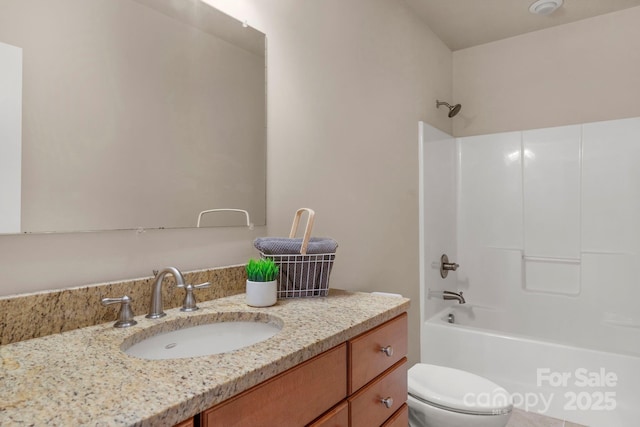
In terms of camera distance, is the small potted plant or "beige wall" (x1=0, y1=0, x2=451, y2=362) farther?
the small potted plant

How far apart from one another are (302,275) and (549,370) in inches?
70.7

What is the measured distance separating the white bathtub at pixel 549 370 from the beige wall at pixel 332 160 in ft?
0.77

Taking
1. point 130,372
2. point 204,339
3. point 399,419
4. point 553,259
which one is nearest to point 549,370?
point 553,259

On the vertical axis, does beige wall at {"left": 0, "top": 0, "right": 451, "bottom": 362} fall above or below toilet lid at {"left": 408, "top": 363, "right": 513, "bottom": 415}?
above

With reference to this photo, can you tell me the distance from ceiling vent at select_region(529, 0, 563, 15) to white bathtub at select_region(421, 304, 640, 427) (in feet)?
7.04

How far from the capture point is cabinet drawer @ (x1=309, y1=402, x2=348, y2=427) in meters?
0.86

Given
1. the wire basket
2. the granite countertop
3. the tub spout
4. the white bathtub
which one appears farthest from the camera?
the tub spout

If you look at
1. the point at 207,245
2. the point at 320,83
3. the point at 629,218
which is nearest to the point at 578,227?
the point at 629,218

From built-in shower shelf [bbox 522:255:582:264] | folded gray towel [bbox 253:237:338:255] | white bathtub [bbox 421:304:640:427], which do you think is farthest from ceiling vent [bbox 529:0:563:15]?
folded gray towel [bbox 253:237:338:255]

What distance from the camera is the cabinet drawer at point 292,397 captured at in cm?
65

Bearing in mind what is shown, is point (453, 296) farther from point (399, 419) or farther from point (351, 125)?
point (399, 419)

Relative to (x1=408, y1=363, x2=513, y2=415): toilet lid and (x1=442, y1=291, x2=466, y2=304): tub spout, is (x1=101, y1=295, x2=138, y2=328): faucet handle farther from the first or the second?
(x1=442, y1=291, x2=466, y2=304): tub spout

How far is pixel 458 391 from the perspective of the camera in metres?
1.69

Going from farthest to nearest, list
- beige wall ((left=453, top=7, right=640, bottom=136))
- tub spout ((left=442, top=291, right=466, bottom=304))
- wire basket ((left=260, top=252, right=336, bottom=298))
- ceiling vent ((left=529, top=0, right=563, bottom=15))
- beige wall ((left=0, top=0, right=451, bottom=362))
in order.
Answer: tub spout ((left=442, top=291, right=466, bottom=304)), beige wall ((left=453, top=7, right=640, bottom=136)), ceiling vent ((left=529, top=0, right=563, bottom=15)), wire basket ((left=260, top=252, right=336, bottom=298)), beige wall ((left=0, top=0, right=451, bottom=362))
